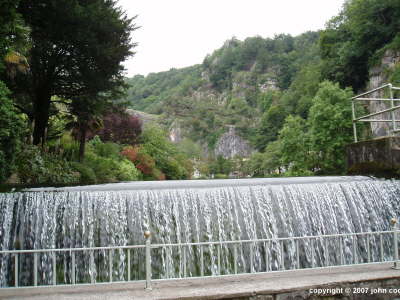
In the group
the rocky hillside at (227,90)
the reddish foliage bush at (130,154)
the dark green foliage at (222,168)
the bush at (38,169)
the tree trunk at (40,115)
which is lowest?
the dark green foliage at (222,168)

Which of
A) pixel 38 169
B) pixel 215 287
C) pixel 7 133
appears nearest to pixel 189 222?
pixel 215 287

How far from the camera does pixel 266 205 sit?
989 cm

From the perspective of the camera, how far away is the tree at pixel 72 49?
1565 cm

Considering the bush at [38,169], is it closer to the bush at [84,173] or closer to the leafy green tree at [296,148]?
the bush at [84,173]

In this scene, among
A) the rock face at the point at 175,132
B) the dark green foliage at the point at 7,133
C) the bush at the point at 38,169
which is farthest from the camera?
the rock face at the point at 175,132

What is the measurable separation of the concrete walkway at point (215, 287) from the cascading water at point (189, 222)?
2.53 meters

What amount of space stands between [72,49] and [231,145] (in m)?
78.3

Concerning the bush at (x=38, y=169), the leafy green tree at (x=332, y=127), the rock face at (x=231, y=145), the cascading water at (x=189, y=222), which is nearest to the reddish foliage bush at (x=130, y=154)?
the bush at (x=38, y=169)


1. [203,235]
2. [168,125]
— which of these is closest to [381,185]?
[203,235]

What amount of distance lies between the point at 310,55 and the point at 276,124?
33763 millimetres

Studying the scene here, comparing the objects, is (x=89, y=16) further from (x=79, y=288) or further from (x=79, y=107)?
(x=79, y=288)

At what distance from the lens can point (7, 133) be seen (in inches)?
395

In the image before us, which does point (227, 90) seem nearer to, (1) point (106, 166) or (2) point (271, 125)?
(2) point (271, 125)

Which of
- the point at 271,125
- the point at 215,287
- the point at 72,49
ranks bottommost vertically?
the point at 215,287
